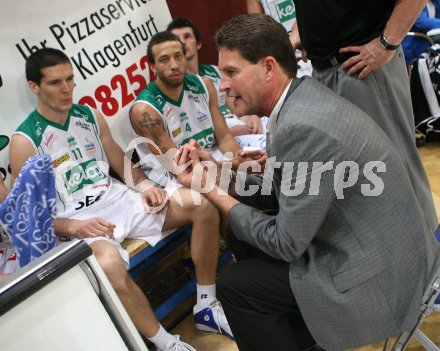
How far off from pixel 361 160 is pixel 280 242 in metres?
0.36

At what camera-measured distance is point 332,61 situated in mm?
1937

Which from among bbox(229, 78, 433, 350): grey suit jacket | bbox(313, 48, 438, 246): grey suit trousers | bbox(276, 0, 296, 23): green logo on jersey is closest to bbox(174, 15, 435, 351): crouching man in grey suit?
bbox(229, 78, 433, 350): grey suit jacket

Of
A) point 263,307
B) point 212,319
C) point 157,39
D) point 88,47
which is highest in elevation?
point 88,47

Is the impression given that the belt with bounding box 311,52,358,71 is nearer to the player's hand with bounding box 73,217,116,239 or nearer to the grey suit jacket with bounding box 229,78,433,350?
the grey suit jacket with bounding box 229,78,433,350

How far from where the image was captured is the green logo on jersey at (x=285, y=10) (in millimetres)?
3829

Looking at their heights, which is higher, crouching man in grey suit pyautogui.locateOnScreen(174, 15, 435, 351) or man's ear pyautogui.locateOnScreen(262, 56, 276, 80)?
man's ear pyautogui.locateOnScreen(262, 56, 276, 80)

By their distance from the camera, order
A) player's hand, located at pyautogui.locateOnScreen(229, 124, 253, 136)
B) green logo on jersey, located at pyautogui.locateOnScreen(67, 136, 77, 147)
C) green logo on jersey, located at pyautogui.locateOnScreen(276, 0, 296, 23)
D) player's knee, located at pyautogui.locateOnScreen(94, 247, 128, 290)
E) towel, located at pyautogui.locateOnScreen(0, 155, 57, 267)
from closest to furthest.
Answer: towel, located at pyautogui.locateOnScreen(0, 155, 57, 267) < player's knee, located at pyautogui.locateOnScreen(94, 247, 128, 290) < green logo on jersey, located at pyautogui.locateOnScreen(67, 136, 77, 147) < player's hand, located at pyautogui.locateOnScreen(229, 124, 253, 136) < green logo on jersey, located at pyautogui.locateOnScreen(276, 0, 296, 23)

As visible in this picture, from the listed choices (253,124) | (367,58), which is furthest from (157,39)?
(367,58)

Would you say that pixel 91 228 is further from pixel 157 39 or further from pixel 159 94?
pixel 157 39

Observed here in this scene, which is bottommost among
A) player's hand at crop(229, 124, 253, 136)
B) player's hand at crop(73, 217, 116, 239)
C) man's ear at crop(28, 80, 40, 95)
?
player's hand at crop(229, 124, 253, 136)

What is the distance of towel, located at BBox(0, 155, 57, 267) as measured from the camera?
1.68 metres

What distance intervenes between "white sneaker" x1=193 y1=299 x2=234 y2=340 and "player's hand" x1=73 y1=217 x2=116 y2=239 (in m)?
0.58

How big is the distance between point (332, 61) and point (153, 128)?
1.15 metres

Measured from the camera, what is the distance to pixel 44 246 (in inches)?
70.7
